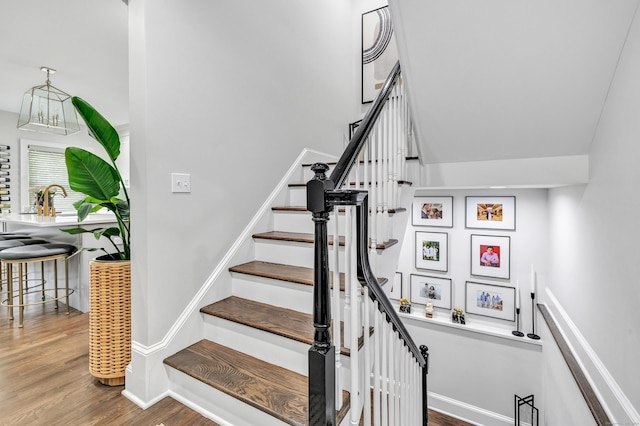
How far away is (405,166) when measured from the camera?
237cm

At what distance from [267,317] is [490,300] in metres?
2.88

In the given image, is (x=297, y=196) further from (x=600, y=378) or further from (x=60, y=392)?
(x=600, y=378)

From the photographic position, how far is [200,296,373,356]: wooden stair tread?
160 centimetres

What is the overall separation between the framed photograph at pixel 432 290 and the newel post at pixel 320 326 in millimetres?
3192

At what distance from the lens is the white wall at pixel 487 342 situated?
3289 millimetres

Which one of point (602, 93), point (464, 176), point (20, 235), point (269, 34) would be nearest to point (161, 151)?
point (269, 34)

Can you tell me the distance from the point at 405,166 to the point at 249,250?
134cm

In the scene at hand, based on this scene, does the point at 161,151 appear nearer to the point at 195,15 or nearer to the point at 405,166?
the point at 195,15

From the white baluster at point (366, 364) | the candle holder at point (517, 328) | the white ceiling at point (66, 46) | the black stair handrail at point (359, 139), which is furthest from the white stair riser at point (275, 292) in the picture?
the candle holder at point (517, 328)

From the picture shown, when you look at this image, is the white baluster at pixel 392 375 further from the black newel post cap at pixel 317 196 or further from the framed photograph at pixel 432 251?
the framed photograph at pixel 432 251

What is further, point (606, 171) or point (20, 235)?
point (20, 235)

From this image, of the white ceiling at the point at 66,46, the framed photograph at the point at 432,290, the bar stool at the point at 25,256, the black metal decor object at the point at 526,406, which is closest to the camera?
the white ceiling at the point at 66,46

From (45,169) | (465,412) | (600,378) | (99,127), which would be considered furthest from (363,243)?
(45,169)

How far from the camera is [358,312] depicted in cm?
118
